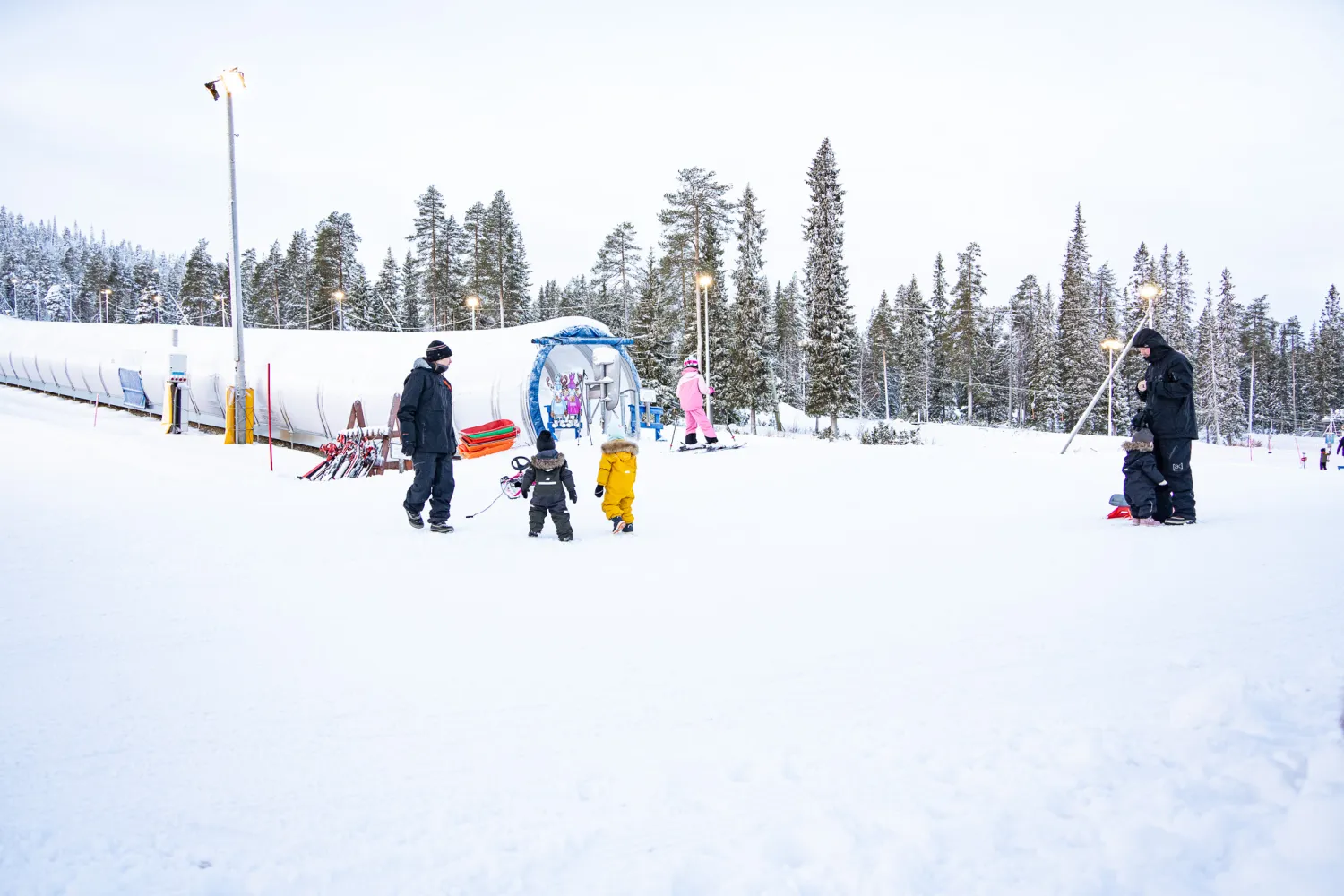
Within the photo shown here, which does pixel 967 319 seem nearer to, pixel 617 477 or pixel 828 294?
pixel 828 294

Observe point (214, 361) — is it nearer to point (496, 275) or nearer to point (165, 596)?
point (165, 596)

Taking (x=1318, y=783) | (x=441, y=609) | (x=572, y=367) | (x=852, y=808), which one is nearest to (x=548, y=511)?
(x=441, y=609)

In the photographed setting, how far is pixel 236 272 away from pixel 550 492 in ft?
41.6

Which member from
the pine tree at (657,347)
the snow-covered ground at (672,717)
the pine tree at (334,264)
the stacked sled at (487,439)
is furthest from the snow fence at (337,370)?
the pine tree at (334,264)

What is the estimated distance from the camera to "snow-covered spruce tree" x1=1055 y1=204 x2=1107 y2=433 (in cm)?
4662

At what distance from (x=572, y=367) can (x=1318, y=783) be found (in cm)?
2052

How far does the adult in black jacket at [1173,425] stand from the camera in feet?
22.5

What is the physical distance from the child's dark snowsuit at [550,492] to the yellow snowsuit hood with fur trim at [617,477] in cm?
40

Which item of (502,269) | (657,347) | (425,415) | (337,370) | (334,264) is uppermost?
(334,264)

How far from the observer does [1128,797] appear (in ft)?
6.73

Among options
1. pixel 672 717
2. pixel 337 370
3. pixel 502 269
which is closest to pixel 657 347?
pixel 502 269

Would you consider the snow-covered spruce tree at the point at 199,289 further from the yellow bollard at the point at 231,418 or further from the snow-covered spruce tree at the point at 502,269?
the yellow bollard at the point at 231,418

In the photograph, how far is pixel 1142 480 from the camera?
273 inches

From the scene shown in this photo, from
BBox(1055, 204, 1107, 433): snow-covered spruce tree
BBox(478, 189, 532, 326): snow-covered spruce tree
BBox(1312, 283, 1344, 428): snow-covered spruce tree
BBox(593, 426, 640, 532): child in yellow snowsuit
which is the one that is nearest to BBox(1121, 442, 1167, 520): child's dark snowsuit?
BBox(593, 426, 640, 532): child in yellow snowsuit
